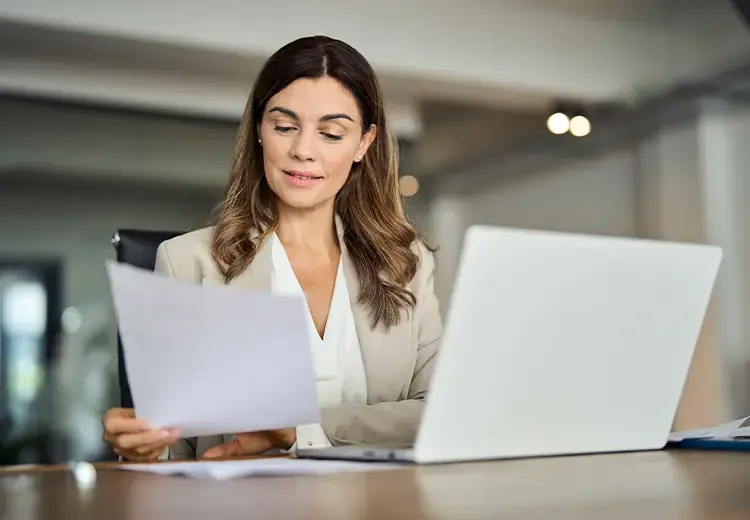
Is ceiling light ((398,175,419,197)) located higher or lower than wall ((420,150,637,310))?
higher

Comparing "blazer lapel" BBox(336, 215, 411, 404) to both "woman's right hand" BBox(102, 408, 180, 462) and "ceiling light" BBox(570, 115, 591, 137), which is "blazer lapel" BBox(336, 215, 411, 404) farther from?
"ceiling light" BBox(570, 115, 591, 137)

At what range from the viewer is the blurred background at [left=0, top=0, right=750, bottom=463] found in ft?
16.4

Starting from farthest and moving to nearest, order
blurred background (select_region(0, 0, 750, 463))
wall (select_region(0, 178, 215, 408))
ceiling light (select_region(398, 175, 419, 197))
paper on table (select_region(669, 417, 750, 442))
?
ceiling light (select_region(398, 175, 419, 197)), wall (select_region(0, 178, 215, 408)), blurred background (select_region(0, 0, 750, 463)), paper on table (select_region(669, 417, 750, 442))

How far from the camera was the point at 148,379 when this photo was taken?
0.98 meters

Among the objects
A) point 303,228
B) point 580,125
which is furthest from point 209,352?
point 580,125

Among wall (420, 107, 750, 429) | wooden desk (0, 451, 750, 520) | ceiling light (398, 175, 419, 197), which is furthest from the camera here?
ceiling light (398, 175, 419, 197)

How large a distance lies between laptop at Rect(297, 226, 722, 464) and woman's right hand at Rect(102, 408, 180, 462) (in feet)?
0.57

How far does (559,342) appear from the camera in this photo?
958 millimetres

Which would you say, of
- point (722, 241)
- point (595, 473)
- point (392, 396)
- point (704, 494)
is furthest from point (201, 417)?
point (722, 241)

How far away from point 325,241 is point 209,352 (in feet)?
3.58

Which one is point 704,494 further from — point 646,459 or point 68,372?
point 68,372

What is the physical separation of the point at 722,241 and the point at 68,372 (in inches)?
149

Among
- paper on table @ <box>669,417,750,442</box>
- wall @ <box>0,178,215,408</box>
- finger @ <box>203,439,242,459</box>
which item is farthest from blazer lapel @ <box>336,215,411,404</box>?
wall @ <box>0,178,215,408</box>

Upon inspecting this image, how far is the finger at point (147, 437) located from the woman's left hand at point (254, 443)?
0.75 ft
